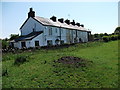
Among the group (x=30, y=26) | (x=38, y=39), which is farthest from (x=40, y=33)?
(x=30, y=26)

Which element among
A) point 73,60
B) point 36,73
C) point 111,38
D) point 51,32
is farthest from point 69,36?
point 36,73

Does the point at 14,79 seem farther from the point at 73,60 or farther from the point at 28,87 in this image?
the point at 73,60

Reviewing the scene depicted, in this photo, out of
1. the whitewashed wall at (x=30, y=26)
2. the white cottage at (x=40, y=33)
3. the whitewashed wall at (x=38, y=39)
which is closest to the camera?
the whitewashed wall at (x=38, y=39)

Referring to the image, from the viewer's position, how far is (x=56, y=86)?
8.97 meters

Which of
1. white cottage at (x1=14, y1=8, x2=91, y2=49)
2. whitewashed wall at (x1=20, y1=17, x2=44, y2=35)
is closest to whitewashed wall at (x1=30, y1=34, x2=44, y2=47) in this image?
white cottage at (x1=14, y1=8, x2=91, y2=49)

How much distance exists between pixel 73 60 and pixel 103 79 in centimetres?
419

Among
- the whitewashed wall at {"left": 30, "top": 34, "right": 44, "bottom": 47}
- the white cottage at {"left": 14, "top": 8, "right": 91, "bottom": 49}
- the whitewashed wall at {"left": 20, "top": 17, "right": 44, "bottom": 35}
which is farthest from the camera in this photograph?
the whitewashed wall at {"left": 20, "top": 17, "right": 44, "bottom": 35}

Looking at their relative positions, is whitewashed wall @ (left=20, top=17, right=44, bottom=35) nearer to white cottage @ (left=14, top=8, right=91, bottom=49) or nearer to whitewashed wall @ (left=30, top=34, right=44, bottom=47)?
white cottage @ (left=14, top=8, right=91, bottom=49)

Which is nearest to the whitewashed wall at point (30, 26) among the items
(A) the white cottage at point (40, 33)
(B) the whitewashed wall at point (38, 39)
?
(A) the white cottage at point (40, 33)

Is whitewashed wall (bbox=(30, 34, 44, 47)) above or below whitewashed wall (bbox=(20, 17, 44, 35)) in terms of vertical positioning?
below

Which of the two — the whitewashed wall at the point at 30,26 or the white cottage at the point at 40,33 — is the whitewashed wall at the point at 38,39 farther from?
the whitewashed wall at the point at 30,26

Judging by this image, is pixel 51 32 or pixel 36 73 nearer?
pixel 36 73

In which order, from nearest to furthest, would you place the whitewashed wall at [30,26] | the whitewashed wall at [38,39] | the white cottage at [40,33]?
the whitewashed wall at [38,39] → the white cottage at [40,33] → the whitewashed wall at [30,26]

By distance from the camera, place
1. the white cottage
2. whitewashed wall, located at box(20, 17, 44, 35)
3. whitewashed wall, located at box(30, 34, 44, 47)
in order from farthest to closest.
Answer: whitewashed wall, located at box(20, 17, 44, 35), the white cottage, whitewashed wall, located at box(30, 34, 44, 47)
